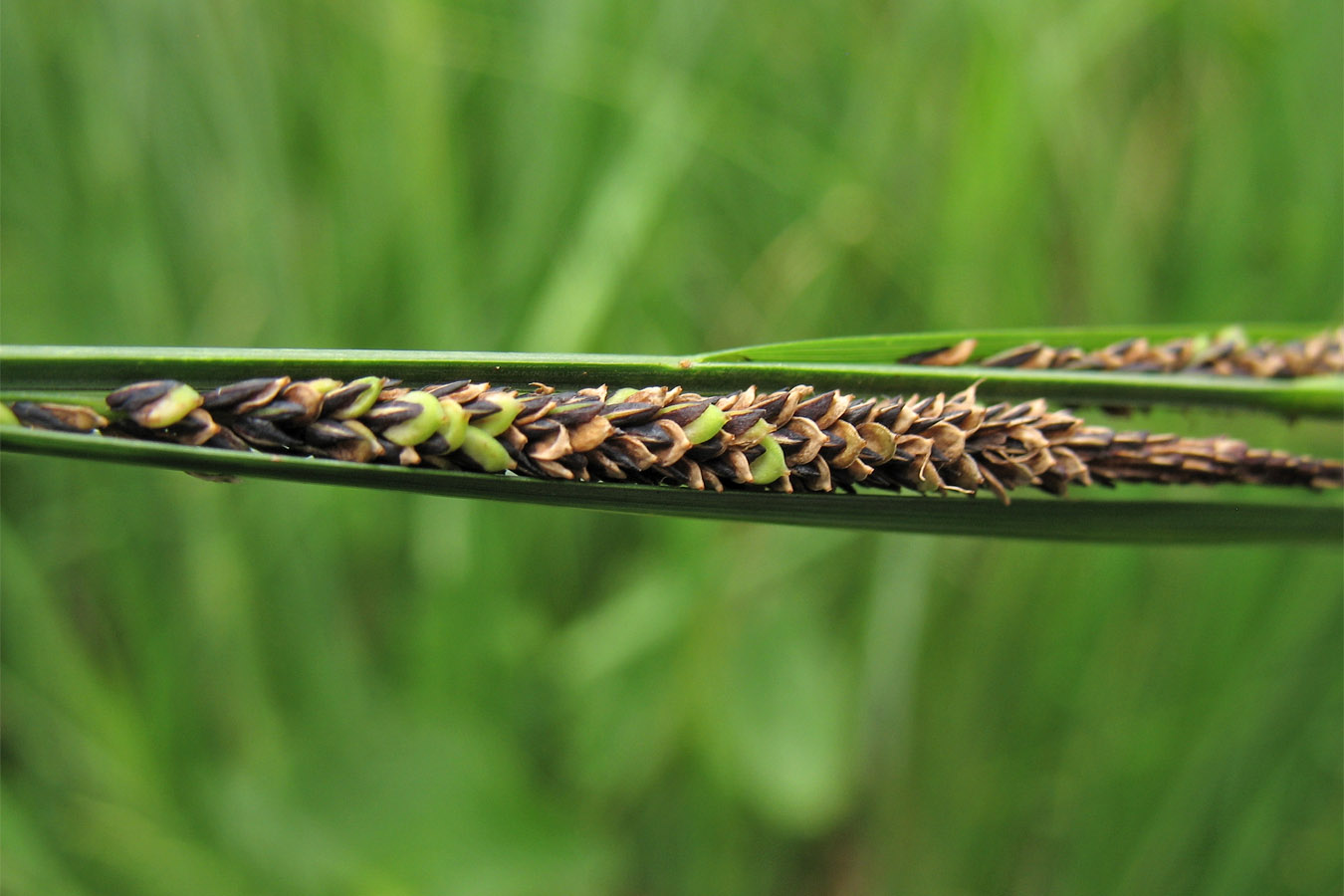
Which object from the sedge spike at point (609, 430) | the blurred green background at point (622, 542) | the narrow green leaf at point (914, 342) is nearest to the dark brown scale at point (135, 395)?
the sedge spike at point (609, 430)

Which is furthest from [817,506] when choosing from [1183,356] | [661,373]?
[1183,356]

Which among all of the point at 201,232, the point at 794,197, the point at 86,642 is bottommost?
the point at 86,642

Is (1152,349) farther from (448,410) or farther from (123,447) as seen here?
(123,447)

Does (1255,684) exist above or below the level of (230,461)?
below

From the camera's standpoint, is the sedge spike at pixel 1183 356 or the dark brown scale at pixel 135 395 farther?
the sedge spike at pixel 1183 356

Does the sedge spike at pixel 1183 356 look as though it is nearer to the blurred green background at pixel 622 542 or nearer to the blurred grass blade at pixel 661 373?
the blurred grass blade at pixel 661 373

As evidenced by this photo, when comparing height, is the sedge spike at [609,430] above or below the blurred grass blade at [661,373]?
below

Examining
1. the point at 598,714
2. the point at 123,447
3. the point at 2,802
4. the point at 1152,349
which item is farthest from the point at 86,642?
the point at 1152,349
